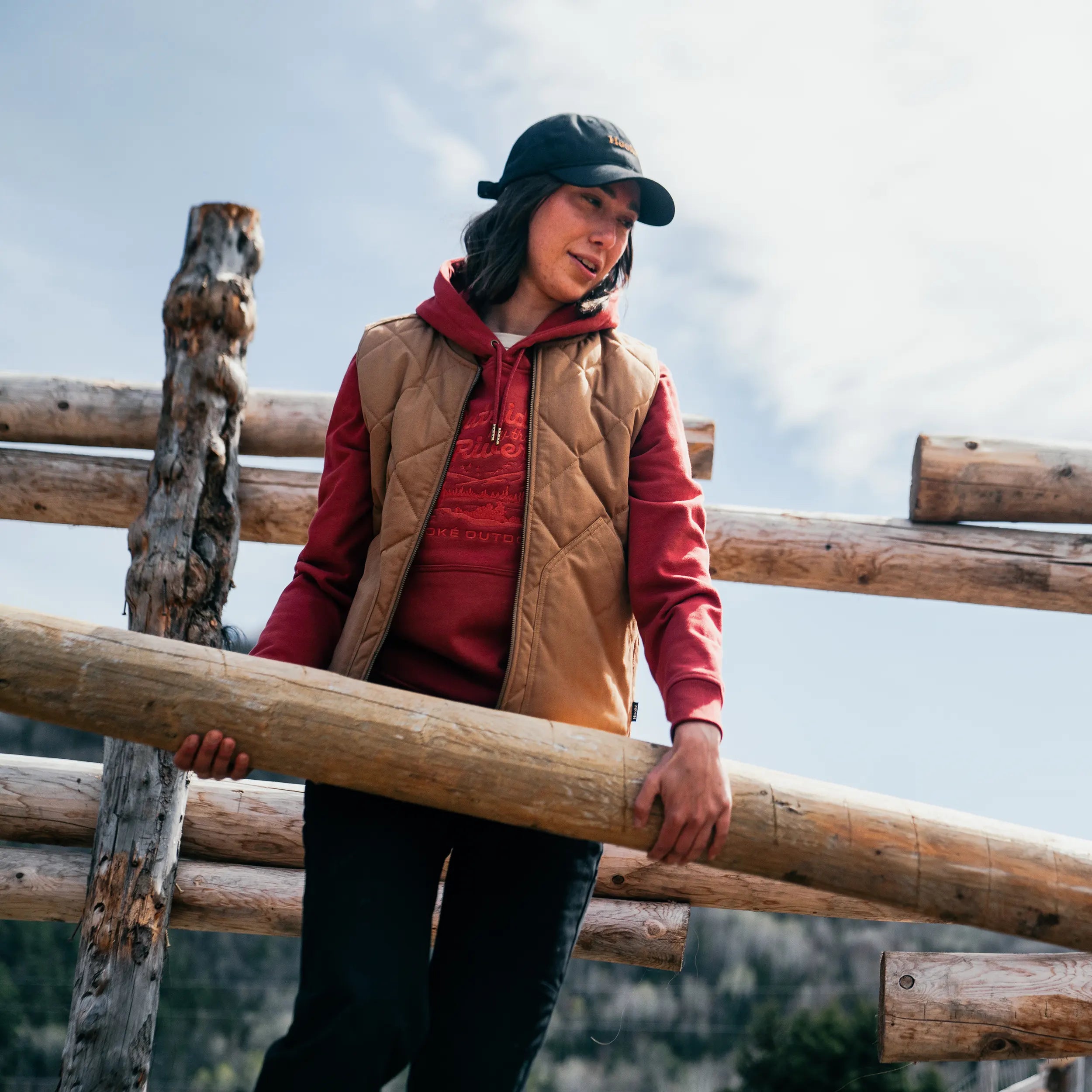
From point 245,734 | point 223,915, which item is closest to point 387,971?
point 245,734

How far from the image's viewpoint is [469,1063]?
177 cm

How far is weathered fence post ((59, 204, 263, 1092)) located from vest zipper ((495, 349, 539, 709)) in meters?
2.20

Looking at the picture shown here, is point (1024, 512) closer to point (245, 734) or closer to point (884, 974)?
point (884, 974)

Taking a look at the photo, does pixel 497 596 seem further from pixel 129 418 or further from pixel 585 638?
pixel 129 418

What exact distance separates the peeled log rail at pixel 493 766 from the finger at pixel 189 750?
0.02 metres

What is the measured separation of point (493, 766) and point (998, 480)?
3698 mm

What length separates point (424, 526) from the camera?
2113 millimetres

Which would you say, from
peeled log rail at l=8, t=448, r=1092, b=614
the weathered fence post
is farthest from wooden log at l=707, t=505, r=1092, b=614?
the weathered fence post

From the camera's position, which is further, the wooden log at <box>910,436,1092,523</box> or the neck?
the wooden log at <box>910,436,1092,523</box>

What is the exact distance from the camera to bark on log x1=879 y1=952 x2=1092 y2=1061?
3.68m

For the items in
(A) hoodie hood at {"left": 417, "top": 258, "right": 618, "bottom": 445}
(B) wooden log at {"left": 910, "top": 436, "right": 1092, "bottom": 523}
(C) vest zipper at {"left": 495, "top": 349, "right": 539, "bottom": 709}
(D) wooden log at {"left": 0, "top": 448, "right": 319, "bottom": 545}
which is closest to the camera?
(C) vest zipper at {"left": 495, "top": 349, "right": 539, "bottom": 709}

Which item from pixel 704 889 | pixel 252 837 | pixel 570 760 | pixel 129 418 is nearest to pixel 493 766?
pixel 570 760

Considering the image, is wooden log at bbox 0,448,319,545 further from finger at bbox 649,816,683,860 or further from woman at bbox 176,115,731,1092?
finger at bbox 649,816,683,860

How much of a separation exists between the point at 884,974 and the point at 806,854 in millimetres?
2315
